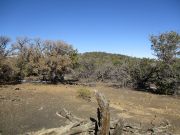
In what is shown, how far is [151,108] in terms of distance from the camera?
16375 millimetres

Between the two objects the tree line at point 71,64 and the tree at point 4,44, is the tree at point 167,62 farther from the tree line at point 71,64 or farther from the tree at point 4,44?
the tree at point 4,44

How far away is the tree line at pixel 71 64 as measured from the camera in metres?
25.3

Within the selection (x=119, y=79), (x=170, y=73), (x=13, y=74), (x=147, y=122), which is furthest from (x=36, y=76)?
(x=147, y=122)

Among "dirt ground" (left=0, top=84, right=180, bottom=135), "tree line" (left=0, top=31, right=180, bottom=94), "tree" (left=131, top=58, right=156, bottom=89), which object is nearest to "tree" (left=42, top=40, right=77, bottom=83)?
"tree line" (left=0, top=31, right=180, bottom=94)

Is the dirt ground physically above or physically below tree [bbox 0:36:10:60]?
below

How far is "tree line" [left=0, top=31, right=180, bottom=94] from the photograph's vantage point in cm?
2533

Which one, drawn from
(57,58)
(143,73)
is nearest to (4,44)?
(57,58)

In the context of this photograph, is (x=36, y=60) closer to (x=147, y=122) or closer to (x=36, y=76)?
(x=36, y=76)

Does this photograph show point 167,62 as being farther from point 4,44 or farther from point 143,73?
point 4,44

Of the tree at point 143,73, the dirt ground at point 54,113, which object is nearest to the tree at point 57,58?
the tree at point 143,73

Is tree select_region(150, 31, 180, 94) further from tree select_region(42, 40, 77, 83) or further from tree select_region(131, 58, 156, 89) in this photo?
tree select_region(42, 40, 77, 83)

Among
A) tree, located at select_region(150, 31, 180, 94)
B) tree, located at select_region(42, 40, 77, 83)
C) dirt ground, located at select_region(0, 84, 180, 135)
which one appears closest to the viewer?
dirt ground, located at select_region(0, 84, 180, 135)

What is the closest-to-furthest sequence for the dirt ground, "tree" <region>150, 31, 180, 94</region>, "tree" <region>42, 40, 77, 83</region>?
the dirt ground, "tree" <region>150, 31, 180, 94</region>, "tree" <region>42, 40, 77, 83</region>

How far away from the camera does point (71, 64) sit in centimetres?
3095
